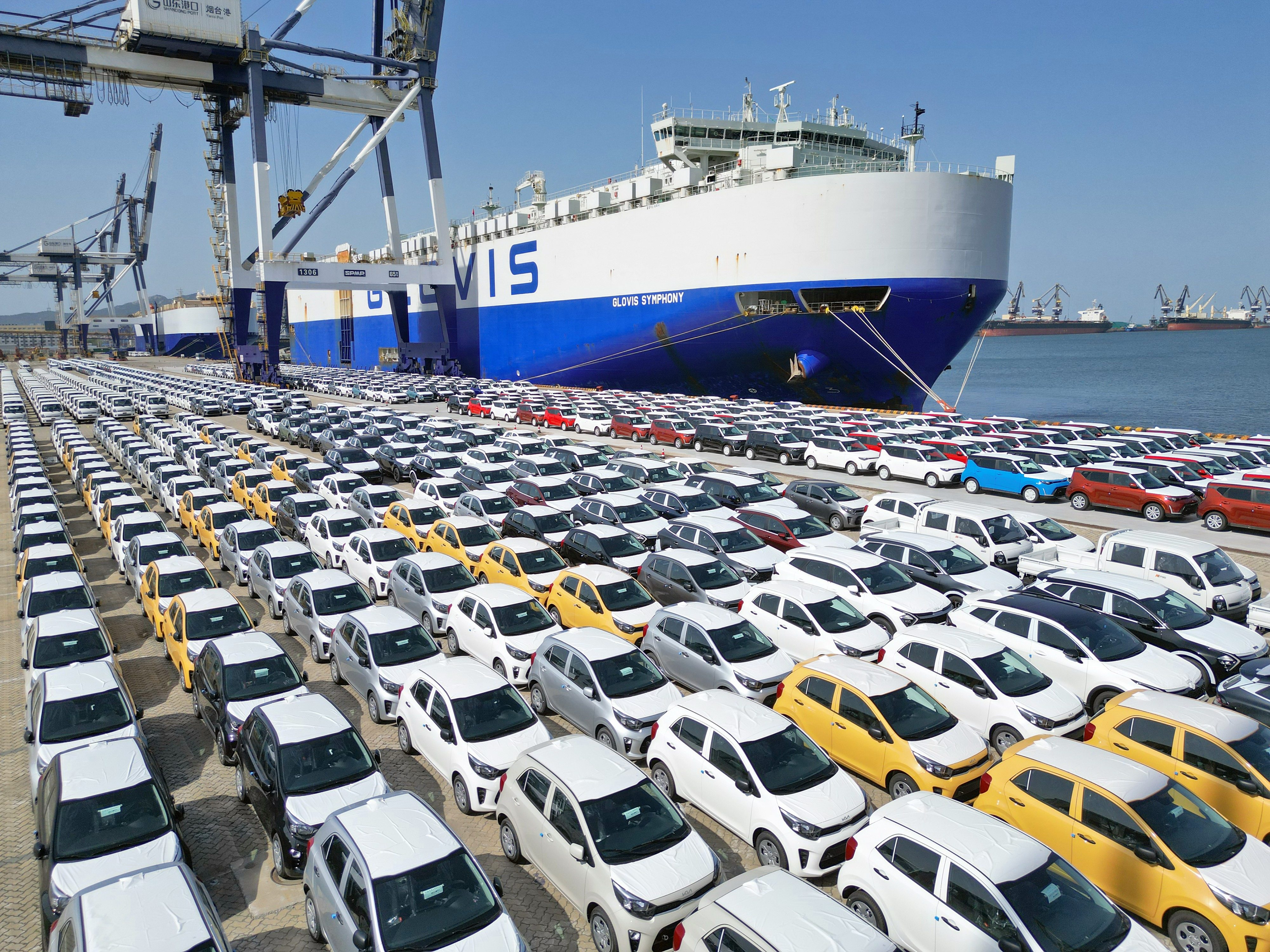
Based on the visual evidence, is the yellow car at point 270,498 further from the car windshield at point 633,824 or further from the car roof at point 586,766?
the car windshield at point 633,824

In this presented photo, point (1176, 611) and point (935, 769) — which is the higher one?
point (1176, 611)

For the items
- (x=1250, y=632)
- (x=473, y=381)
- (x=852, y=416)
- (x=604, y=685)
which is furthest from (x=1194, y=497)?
(x=473, y=381)

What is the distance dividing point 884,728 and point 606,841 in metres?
3.73

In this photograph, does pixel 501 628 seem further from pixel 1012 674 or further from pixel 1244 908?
pixel 1244 908

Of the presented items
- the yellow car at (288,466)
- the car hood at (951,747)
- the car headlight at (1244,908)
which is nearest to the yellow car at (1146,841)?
the car headlight at (1244,908)

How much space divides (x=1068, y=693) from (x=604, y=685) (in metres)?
6.02

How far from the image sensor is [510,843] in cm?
797

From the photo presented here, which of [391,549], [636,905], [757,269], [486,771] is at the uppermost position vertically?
[757,269]

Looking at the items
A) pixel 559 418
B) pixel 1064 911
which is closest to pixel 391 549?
pixel 1064 911

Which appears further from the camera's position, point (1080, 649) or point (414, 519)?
point (414, 519)

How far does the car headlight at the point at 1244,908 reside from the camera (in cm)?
623

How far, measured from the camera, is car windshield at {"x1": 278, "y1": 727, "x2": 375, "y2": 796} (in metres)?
8.04

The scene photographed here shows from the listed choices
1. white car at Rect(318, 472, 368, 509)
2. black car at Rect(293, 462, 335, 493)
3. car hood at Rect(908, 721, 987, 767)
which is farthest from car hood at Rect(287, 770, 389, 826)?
black car at Rect(293, 462, 335, 493)

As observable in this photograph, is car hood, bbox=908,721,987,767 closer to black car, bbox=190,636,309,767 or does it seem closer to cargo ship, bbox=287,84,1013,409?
black car, bbox=190,636,309,767
